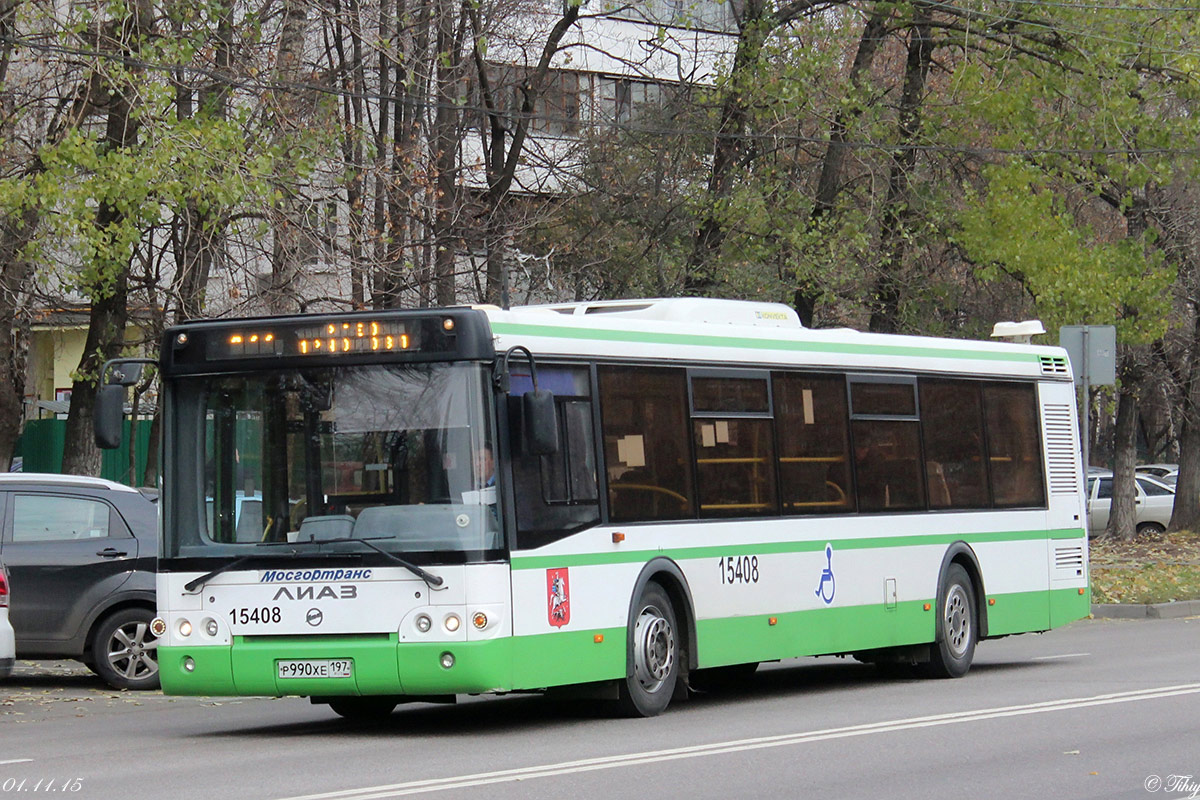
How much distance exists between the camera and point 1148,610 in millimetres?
21391

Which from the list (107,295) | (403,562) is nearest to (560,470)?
(403,562)

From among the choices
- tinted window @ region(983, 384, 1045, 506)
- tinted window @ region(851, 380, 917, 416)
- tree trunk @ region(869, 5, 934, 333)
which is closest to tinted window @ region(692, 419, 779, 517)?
tinted window @ region(851, 380, 917, 416)

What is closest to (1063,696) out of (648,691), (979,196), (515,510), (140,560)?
(648,691)

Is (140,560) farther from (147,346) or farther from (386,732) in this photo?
(147,346)

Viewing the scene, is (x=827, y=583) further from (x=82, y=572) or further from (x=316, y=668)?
(x=82, y=572)

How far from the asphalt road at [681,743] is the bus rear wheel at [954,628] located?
0.22 meters

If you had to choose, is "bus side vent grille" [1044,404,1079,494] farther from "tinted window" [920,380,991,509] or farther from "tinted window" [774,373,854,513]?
A: "tinted window" [774,373,854,513]

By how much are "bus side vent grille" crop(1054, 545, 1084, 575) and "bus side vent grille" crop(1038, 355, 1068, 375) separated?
158cm

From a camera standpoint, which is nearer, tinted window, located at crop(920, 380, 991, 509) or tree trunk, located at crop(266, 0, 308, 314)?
tinted window, located at crop(920, 380, 991, 509)

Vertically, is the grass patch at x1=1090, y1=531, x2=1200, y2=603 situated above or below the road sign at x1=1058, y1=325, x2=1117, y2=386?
below

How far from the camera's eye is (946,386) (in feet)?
50.2

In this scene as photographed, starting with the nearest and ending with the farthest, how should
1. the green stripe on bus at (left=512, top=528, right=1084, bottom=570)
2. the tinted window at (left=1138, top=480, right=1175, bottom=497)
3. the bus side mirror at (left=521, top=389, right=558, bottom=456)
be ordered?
1. the bus side mirror at (left=521, top=389, right=558, bottom=456)
2. the green stripe on bus at (left=512, top=528, right=1084, bottom=570)
3. the tinted window at (left=1138, top=480, right=1175, bottom=497)

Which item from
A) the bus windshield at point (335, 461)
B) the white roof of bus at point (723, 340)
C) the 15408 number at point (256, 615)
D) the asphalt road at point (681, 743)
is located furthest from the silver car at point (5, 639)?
the white roof of bus at point (723, 340)

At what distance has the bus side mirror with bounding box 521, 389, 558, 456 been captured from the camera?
1054cm
